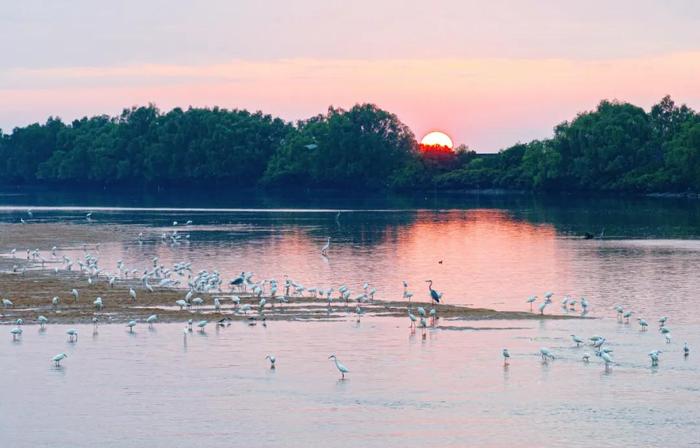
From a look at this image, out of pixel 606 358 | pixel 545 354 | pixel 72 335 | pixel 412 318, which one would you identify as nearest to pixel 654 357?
pixel 606 358

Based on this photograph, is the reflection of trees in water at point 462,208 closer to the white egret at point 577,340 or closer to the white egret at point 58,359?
the white egret at point 577,340

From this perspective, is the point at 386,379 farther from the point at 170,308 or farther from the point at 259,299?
the point at 259,299

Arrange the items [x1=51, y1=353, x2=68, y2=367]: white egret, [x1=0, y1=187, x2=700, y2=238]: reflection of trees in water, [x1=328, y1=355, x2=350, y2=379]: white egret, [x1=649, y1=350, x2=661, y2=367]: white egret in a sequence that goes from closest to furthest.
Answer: [x1=328, y1=355, x2=350, y2=379]: white egret, [x1=51, y1=353, x2=68, y2=367]: white egret, [x1=649, y1=350, x2=661, y2=367]: white egret, [x1=0, y1=187, x2=700, y2=238]: reflection of trees in water

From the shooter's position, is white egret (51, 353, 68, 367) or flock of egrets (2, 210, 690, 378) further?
flock of egrets (2, 210, 690, 378)

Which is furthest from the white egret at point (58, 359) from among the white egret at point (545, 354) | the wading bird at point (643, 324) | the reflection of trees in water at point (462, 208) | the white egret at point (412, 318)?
the reflection of trees in water at point (462, 208)

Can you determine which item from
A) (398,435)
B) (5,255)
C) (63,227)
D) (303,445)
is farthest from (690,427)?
(63,227)

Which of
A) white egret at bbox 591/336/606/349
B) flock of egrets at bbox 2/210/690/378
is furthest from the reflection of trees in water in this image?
white egret at bbox 591/336/606/349

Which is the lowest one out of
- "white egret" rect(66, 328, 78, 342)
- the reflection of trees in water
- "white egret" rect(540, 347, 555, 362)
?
"white egret" rect(540, 347, 555, 362)

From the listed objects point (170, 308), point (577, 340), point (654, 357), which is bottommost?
point (654, 357)

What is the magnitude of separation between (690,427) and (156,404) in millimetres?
11502

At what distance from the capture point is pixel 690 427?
25.8 meters

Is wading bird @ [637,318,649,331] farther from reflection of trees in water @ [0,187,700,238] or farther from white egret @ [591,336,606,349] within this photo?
reflection of trees in water @ [0,187,700,238]

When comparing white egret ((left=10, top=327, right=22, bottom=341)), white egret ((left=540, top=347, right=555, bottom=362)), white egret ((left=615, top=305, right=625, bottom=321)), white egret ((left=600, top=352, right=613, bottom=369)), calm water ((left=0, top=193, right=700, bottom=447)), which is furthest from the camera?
white egret ((left=615, top=305, right=625, bottom=321))

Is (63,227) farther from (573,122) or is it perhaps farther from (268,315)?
(573,122)
